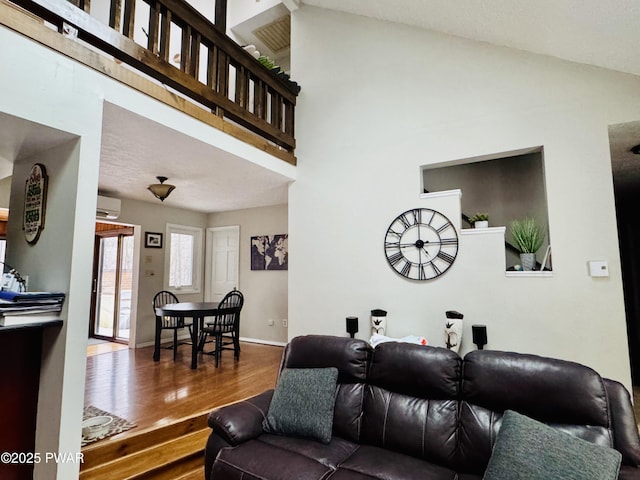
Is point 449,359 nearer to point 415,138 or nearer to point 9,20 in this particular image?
point 415,138

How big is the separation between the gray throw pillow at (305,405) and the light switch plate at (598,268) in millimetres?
2223

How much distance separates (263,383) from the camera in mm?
3650

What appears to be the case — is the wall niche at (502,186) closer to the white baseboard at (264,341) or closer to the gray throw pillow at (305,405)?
the gray throw pillow at (305,405)

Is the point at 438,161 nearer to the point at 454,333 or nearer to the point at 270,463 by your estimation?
the point at 454,333

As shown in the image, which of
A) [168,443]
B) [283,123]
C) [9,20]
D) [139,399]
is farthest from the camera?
[283,123]

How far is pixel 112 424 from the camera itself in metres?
2.55

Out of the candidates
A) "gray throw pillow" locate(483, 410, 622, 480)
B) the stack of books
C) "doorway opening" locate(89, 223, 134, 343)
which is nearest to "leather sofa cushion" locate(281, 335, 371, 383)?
"gray throw pillow" locate(483, 410, 622, 480)

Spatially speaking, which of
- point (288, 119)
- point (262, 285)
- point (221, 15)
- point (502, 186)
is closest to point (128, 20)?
point (221, 15)

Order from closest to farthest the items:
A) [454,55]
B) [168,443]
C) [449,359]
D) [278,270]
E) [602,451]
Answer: [602,451] < [449,359] < [168,443] < [454,55] < [278,270]

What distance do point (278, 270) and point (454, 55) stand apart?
152 inches

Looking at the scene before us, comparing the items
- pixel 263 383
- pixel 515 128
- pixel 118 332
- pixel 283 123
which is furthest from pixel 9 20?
pixel 118 332

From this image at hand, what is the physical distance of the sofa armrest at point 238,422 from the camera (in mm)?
1974

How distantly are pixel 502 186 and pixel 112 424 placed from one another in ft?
14.5

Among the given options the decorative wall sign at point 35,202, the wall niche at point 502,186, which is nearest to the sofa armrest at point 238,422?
the decorative wall sign at point 35,202
